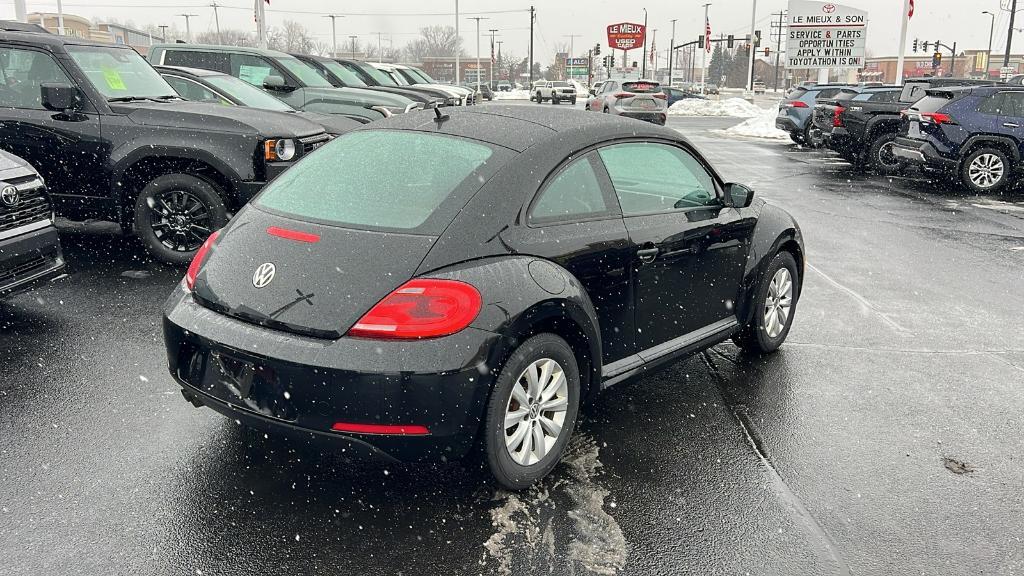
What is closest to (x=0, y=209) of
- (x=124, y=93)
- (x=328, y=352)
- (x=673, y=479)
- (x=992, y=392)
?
(x=124, y=93)

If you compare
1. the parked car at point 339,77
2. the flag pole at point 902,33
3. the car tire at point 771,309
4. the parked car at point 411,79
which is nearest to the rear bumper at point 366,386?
the car tire at point 771,309

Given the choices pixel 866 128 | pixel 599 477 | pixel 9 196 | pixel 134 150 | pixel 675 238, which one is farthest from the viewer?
pixel 866 128

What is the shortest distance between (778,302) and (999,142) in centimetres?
1053

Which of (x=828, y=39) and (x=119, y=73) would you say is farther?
(x=828, y=39)

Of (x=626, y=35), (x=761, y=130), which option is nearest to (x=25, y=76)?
(x=761, y=130)

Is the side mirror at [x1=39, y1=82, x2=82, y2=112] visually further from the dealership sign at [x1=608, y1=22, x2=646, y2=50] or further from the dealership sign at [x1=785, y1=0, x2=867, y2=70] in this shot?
the dealership sign at [x1=608, y1=22, x2=646, y2=50]

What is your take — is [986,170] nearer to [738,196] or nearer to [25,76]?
[738,196]

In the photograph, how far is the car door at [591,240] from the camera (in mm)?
3596

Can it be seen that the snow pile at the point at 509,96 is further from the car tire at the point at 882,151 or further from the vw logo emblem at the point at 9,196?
the vw logo emblem at the point at 9,196

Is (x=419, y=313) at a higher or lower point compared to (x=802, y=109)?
lower

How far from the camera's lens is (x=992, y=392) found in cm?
485

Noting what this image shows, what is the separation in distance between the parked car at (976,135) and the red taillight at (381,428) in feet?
43.4

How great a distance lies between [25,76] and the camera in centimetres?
739

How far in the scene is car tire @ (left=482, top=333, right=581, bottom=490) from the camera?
3246 millimetres
